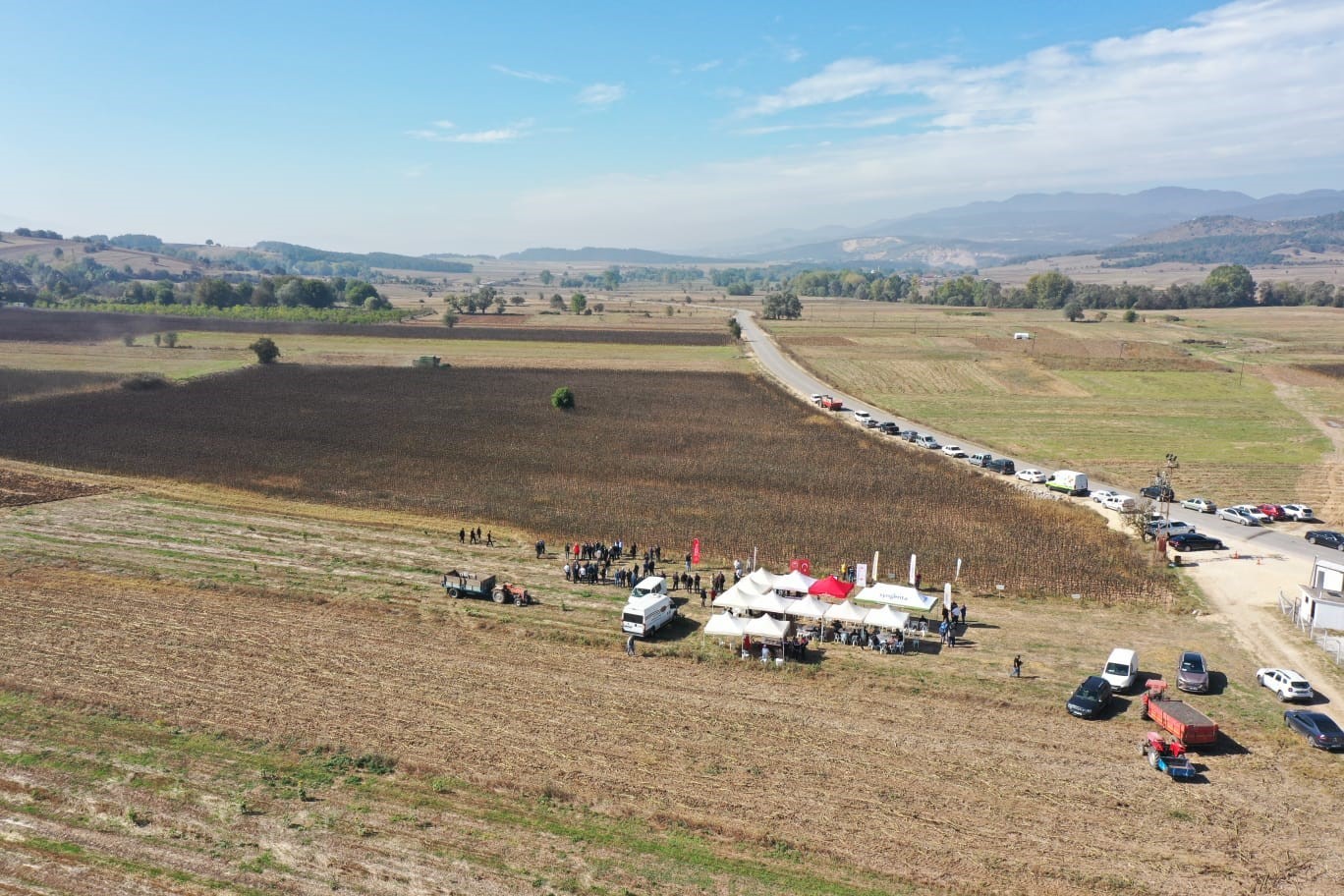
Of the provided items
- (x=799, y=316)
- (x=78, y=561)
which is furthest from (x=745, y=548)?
(x=799, y=316)

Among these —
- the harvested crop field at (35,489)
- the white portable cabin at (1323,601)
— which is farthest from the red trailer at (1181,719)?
the harvested crop field at (35,489)

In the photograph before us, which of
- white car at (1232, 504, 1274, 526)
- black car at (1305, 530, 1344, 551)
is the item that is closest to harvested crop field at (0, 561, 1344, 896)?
black car at (1305, 530, 1344, 551)

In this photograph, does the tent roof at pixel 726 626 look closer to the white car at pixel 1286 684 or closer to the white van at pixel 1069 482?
the white car at pixel 1286 684

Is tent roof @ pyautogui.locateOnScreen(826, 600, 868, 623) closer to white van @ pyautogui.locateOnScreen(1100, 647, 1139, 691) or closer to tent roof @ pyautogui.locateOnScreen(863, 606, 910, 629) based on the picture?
tent roof @ pyautogui.locateOnScreen(863, 606, 910, 629)

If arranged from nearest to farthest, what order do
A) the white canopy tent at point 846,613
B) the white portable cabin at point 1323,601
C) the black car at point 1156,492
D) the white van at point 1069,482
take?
the white portable cabin at point 1323,601 < the white canopy tent at point 846,613 < the black car at point 1156,492 < the white van at point 1069,482

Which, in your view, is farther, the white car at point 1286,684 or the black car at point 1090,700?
the white car at point 1286,684

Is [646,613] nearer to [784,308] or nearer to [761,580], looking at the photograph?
[761,580]
